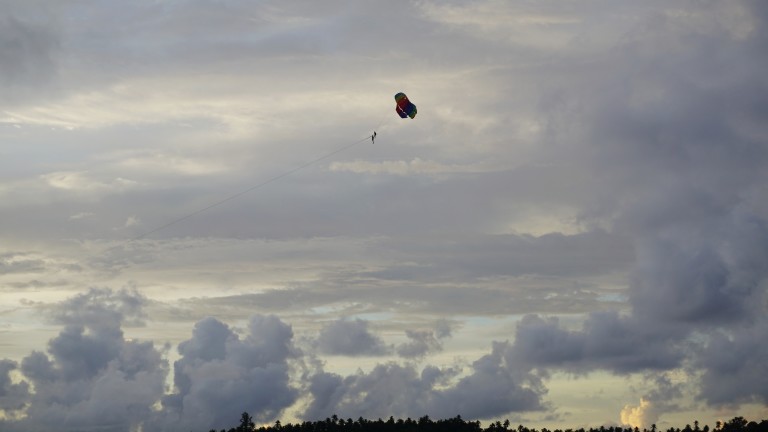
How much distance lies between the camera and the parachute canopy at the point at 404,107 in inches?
7224

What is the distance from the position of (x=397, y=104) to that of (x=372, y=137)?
2107 cm

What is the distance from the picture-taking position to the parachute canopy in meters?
184

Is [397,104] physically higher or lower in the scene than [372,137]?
higher

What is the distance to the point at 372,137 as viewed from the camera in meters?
166

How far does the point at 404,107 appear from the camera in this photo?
605 feet

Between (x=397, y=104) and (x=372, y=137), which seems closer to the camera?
(x=372, y=137)

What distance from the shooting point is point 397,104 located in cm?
18525
